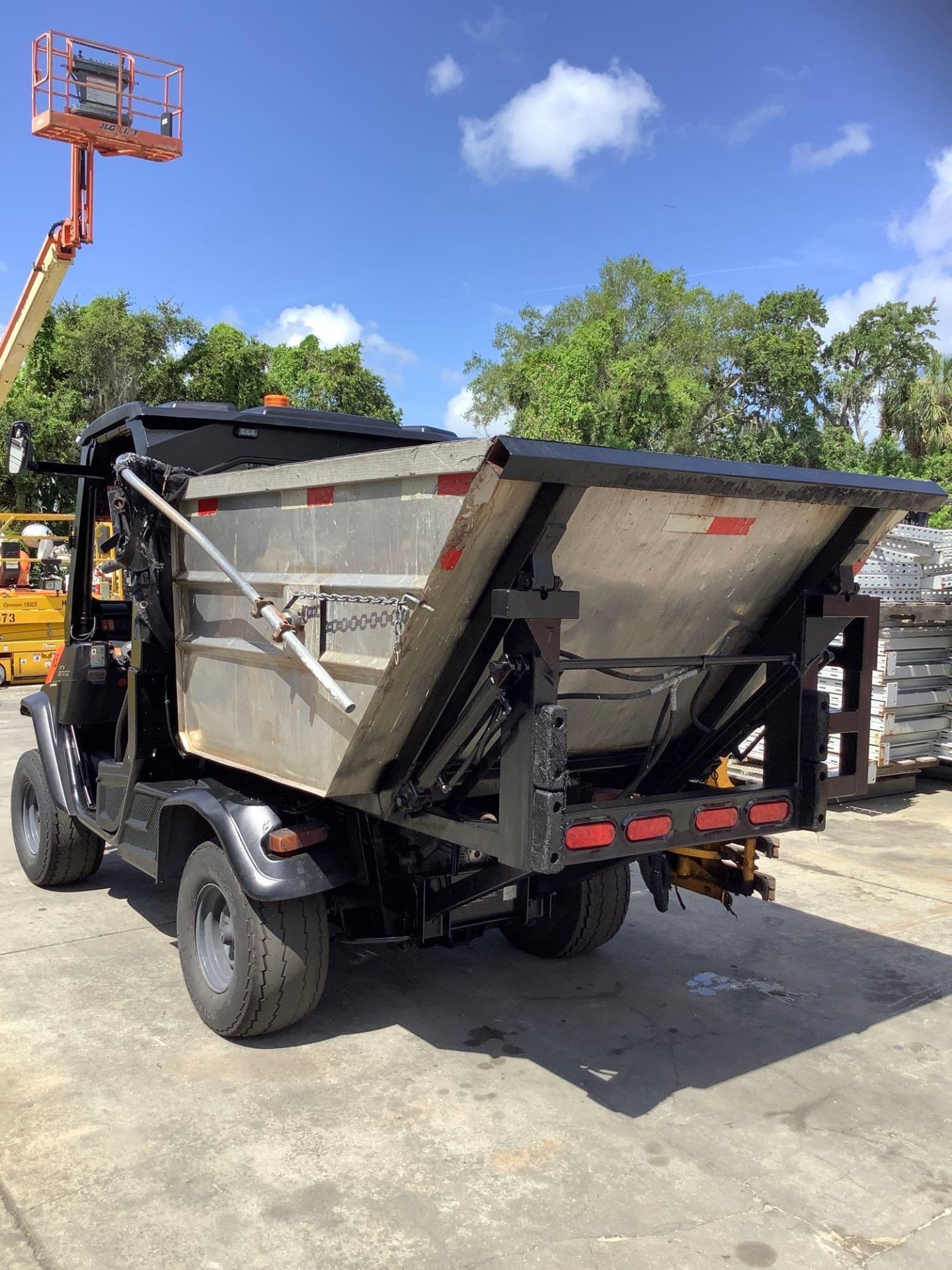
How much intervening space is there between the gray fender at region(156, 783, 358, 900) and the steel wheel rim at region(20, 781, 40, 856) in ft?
7.30

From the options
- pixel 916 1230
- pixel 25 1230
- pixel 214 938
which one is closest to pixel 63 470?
pixel 214 938

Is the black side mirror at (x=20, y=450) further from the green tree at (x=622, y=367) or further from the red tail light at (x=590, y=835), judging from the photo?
the green tree at (x=622, y=367)

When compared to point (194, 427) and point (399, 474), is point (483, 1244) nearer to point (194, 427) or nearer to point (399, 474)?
point (399, 474)

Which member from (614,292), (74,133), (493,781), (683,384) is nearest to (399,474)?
(493,781)

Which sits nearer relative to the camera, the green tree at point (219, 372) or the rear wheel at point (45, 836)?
the rear wheel at point (45, 836)

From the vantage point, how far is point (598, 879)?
203 inches

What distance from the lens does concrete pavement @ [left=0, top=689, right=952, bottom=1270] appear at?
3082 mm

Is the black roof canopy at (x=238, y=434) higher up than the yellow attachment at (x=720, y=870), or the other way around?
the black roof canopy at (x=238, y=434)

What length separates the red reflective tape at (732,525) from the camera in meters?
3.70

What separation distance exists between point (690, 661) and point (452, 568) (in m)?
1.30

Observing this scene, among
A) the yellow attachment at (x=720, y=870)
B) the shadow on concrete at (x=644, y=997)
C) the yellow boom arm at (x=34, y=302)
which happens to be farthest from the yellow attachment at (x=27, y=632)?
the yellow attachment at (x=720, y=870)

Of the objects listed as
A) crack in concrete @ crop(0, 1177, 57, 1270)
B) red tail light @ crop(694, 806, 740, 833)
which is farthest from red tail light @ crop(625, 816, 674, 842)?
crack in concrete @ crop(0, 1177, 57, 1270)

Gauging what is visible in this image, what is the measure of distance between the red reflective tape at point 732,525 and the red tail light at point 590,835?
1.07m

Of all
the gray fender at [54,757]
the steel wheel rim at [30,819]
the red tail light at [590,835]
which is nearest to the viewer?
the red tail light at [590,835]
